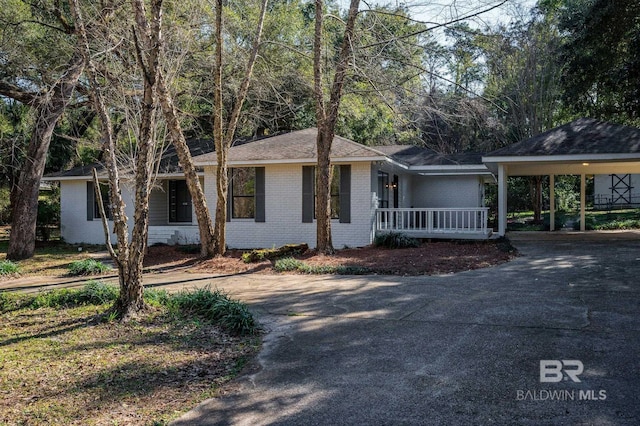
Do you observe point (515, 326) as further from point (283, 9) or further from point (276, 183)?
point (283, 9)

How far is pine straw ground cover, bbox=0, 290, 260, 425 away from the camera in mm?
3996

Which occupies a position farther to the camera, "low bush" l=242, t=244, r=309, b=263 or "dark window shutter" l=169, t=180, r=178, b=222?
"dark window shutter" l=169, t=180, r=178, b=222

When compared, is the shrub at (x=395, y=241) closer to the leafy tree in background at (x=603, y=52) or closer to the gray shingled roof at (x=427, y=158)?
the gray shingled roof at (x=427, y=158)

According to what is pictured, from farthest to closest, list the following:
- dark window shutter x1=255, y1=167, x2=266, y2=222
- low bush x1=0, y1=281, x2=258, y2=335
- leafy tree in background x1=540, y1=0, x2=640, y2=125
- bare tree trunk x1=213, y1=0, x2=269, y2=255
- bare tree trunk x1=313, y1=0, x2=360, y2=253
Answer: dark window shutter x1=255, y1=167, x2=266, y2=222 → leafy tree in background x1=540, y1=0, x2=640, y2=125 → bare tree trunk x1=213, y1=0, x2=269, y2=255 → bare tree trunk x1=313, y1=0, x2=360, y2=253 → low bush x1=0, y1=281, x2=258, y2=335

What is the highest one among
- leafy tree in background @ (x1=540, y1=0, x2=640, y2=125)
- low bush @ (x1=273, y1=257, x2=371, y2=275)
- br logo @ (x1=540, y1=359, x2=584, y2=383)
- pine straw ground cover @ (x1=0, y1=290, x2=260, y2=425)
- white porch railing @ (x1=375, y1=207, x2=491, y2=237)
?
leafy tree in background @ (x1=540, y1=0, x2=640, y2=125)

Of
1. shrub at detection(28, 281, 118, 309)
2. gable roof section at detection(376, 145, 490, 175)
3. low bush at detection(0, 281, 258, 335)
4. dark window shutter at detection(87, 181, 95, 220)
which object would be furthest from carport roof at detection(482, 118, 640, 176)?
dark window shutter at detection(87, 181, 95, 220)

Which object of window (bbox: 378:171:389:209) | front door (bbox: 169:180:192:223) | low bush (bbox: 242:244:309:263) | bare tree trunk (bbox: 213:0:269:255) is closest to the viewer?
bare tree trunk (bbox: 213:0:269:255)

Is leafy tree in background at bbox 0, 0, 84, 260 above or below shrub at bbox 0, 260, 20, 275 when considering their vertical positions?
above

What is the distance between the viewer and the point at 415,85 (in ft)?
39.7

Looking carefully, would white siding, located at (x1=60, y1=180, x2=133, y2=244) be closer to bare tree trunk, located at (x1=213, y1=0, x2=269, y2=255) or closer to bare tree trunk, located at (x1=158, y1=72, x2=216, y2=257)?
bare tree trunk, located at (x1=158, y1=72, x2=216, y2=257)

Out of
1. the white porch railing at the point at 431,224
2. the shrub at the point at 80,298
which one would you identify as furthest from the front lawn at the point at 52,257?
the white porch railing at the point at 431,224

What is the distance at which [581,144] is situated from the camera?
14352 millimetres

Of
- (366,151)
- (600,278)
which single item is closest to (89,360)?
(600,278)

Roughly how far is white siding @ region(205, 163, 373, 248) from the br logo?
417 inches
